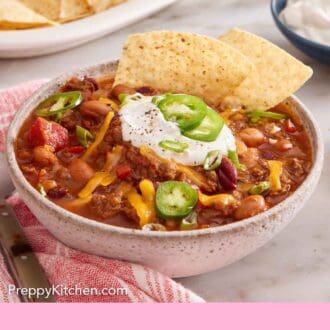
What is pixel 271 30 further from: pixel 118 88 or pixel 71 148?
pixel 71 148

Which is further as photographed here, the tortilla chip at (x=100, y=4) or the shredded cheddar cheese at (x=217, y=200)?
the tortilla chip at (x=100, y=4)

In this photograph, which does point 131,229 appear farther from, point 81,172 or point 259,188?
point 259,188

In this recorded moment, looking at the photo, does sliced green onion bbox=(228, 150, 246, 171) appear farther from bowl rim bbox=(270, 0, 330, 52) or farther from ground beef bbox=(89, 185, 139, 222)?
bowl rim bbox=(270, 0, 330, 52)

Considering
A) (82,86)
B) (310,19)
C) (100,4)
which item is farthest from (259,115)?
(100,4)

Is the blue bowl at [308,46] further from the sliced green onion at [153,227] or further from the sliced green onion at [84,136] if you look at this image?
the sliced green onion at [153,227]

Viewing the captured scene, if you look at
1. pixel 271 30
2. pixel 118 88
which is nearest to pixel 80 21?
pixel 271 30

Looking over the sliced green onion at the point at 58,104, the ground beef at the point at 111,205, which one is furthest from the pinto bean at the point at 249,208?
the sliced green onion at the point at 58,104

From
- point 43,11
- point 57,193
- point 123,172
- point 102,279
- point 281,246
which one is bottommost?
point 43,11
